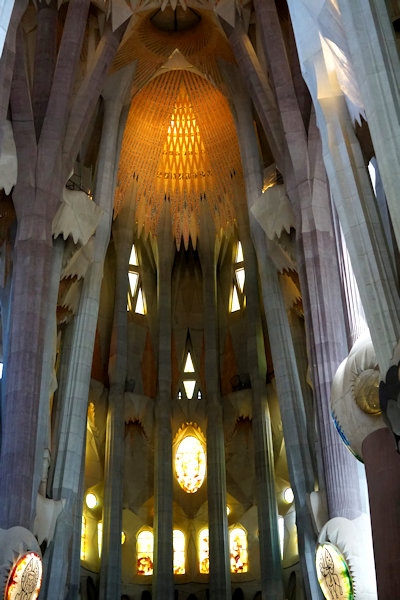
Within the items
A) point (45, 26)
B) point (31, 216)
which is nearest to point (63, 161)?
point (31, 216)

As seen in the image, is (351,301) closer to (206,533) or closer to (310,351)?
(310,351)

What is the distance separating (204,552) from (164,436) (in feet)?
11.4

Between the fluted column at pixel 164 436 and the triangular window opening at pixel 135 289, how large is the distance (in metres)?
1.10

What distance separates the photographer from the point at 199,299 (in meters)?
28.5

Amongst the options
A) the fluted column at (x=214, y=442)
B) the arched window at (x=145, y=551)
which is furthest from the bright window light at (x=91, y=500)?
Result: the fluted column at (x=214, y=442)

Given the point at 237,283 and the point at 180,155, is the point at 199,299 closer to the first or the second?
the point at 237,283

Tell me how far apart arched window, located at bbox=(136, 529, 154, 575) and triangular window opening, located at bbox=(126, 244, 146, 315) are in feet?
22.2

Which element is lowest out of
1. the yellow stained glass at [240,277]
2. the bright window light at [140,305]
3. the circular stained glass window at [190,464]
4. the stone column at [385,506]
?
the stone column at [385,506]

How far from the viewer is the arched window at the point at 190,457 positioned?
2622 centimetres

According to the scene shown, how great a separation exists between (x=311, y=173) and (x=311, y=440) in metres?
5.60

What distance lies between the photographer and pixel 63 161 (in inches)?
739

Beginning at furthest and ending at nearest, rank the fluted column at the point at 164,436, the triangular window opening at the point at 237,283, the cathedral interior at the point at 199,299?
the triangular window opening at the point at 237,283 → the fluted column at the point at 164,436 → the cathedral interior at the point at 199,299

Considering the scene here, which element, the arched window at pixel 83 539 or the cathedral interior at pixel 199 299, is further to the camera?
the arched window at pixel 83 539

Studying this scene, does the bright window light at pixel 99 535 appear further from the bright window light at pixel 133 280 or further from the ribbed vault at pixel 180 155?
the ribbed vault at pixel 180 155
